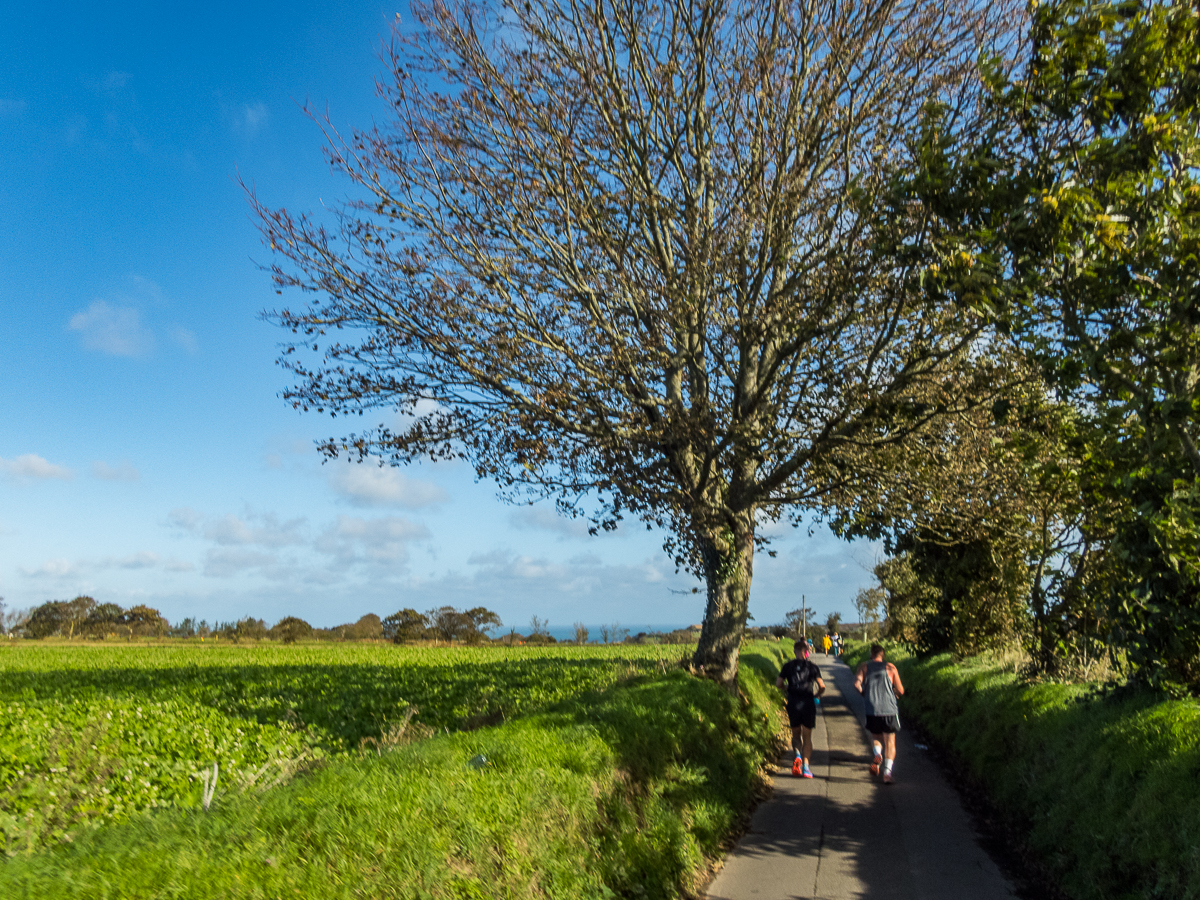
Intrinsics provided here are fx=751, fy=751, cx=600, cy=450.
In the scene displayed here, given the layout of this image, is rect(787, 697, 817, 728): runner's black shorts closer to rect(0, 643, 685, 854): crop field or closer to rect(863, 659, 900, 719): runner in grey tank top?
rect(863, 659, 900, 719): runner in grey tank top

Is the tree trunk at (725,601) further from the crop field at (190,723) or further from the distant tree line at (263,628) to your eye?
the distant tree line at (263,628)

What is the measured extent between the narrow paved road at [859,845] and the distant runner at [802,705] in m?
0.34

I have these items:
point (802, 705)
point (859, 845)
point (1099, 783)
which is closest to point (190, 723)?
point (802, 705)

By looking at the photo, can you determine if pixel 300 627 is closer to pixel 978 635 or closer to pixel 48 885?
pixel 978 635

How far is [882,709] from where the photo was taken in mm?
12188

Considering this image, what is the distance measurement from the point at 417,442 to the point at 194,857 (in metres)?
10.0

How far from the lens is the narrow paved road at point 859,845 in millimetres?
7141

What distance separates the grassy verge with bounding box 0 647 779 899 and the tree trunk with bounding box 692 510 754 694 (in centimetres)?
482

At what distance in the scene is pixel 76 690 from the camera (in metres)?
17.0

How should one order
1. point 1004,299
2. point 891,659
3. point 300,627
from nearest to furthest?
point 1004,299, point 891,659, point 300,627

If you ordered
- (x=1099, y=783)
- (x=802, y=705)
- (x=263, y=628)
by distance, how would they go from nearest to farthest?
(x=1099, y=783), (x=802, y=705), (x=263, y=628)

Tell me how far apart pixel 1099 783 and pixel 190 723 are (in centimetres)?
1258

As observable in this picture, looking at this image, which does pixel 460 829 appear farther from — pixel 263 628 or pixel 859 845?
pixel 263 628

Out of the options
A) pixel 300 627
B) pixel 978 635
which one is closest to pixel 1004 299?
pixel 978 635
